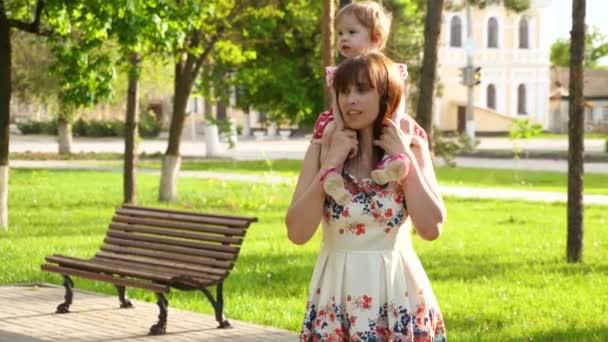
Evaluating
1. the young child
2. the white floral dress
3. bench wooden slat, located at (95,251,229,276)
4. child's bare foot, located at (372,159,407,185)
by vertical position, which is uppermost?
the young child

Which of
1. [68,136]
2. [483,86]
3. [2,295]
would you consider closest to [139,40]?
[2,295]

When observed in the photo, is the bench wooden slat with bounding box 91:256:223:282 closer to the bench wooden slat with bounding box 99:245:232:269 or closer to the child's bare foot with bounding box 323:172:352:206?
the bench wooden slat with bounding box 99:245:232:269

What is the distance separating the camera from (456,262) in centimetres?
1401

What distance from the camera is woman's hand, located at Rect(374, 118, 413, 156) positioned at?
4.90m

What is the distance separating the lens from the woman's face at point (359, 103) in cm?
486

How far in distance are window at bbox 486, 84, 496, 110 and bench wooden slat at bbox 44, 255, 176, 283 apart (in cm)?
7954

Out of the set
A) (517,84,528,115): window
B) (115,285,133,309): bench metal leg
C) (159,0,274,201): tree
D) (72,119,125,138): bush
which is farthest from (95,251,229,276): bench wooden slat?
(517,84,528,115): window

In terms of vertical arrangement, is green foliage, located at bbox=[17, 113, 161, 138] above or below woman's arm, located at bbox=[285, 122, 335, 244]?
below

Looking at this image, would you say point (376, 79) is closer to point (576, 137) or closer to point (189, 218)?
point (189, 218)

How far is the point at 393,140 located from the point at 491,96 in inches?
3357

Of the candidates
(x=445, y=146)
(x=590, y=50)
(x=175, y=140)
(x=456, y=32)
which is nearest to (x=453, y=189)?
(x=175, y=140)

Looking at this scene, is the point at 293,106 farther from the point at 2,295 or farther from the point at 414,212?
the point at 414,212

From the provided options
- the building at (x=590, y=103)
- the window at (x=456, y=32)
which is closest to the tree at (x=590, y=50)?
the building at (x=590, y=103)

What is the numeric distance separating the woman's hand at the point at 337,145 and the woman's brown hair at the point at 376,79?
8 centimetres
